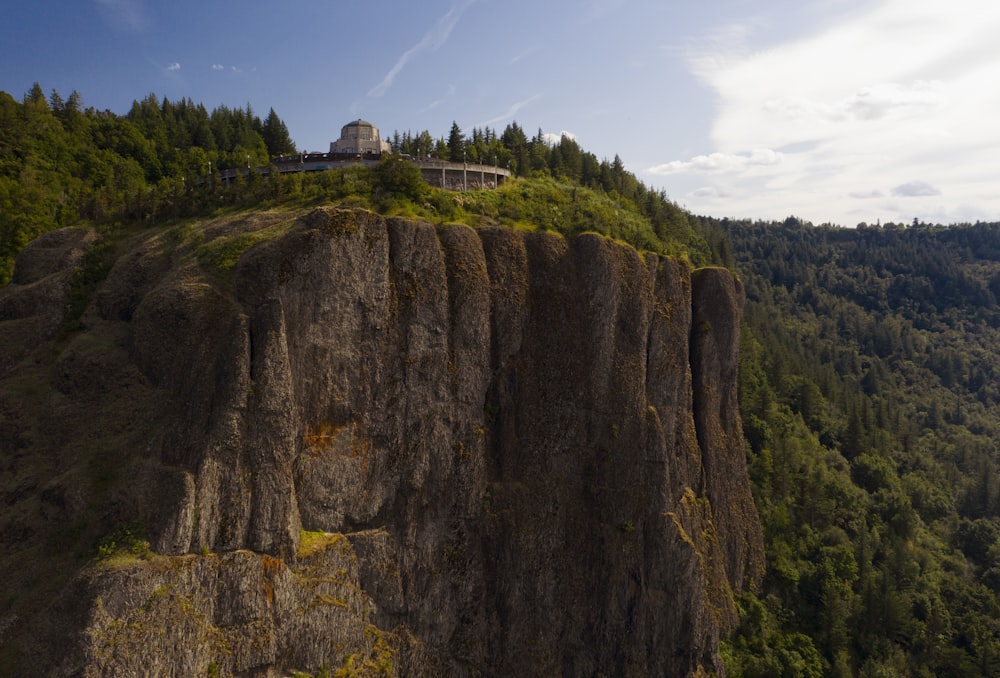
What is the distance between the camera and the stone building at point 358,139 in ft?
199

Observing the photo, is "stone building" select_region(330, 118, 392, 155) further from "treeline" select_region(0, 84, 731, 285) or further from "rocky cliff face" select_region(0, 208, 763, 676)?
"rocky cliff face" select_region(0, 208, 763, 676)

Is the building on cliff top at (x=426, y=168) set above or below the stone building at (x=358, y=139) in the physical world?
below

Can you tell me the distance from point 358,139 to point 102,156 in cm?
3642

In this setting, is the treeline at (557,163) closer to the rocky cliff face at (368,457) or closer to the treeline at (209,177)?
the treeline at (209,177)

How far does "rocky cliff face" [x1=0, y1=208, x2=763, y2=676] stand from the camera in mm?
28094

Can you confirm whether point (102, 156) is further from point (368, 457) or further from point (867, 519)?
point (867, 519)

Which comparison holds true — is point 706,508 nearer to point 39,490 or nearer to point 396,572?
point 396,572

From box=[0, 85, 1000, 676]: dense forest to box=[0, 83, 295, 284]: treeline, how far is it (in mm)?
244

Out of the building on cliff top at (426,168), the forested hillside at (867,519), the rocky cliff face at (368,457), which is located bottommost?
the forested hillside at (867,519)

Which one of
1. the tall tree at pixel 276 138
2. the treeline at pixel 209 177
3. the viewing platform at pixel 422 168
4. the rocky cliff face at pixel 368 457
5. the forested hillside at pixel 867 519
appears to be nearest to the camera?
the rocky cliff face at pixel 368 457

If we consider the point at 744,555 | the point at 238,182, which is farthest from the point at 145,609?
the point at 744,555

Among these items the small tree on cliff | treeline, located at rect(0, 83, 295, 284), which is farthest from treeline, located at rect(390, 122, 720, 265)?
treeline, located at rect(0, 83, 295, 284)

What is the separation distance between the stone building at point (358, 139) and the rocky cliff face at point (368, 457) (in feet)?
85.2

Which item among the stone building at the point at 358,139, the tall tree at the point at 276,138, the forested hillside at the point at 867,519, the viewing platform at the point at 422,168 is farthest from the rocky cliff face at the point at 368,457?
the tall tree at the point at 276,138
